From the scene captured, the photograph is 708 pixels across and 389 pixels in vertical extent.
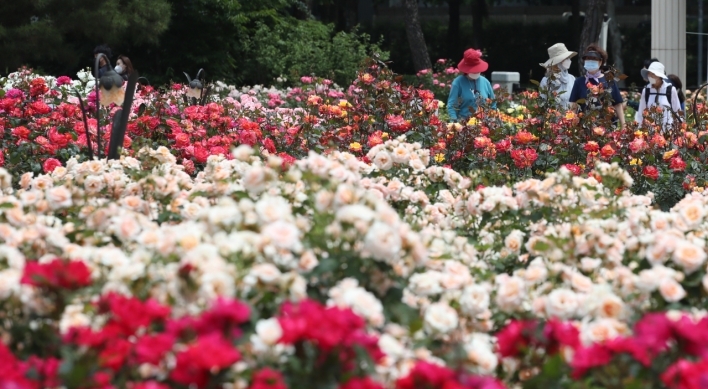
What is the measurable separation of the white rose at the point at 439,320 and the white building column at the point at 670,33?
13.6 meters

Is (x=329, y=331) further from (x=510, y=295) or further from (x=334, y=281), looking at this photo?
(x=510, y=295)

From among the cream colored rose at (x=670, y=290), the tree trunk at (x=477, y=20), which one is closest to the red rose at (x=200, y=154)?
the cream colored rose at (x=670, y=290)

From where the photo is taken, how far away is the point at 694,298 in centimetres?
283

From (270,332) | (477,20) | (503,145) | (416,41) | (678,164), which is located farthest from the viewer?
(477,20)

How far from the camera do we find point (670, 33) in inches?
599

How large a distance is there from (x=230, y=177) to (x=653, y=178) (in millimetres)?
3207

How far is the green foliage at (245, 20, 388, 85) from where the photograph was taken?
17.4 metres

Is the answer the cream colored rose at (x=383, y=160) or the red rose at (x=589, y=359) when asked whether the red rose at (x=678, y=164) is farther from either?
the red rose at (x=589, y=359)

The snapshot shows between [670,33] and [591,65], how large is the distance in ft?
24.6

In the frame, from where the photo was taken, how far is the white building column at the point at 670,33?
49.8 feet

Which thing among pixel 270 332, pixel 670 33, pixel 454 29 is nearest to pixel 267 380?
pixel 270 332

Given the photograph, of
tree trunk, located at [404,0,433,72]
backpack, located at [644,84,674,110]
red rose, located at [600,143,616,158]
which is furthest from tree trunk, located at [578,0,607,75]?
red rose, located at [600,143,616,158]

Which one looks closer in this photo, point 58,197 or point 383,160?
point 58,197

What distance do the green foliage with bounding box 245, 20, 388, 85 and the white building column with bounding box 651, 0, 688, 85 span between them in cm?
416
